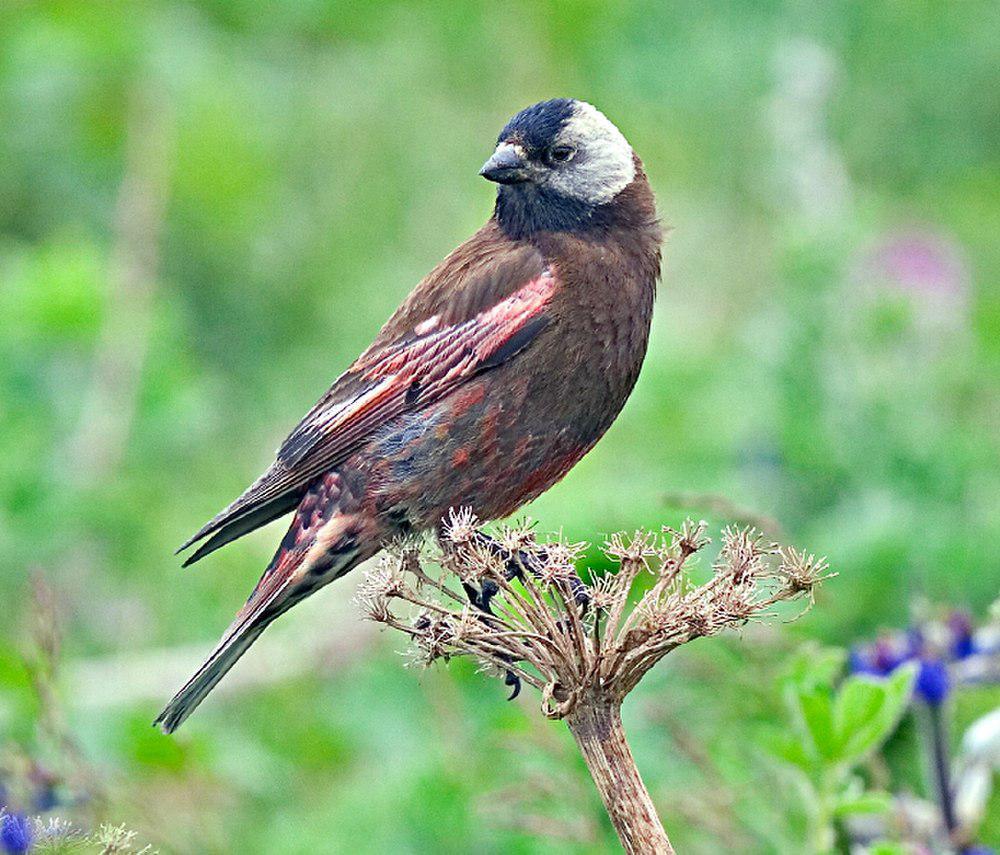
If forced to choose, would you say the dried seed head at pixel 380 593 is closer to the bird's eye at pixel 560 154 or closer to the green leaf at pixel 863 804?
the green leaf at pixel 863 804

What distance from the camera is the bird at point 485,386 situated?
3115 mm

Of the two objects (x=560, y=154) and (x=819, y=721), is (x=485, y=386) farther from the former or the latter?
(x=819, y=721)

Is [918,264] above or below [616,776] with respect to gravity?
above

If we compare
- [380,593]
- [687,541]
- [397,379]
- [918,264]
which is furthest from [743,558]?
[918,264]

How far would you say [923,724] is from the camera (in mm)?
2695

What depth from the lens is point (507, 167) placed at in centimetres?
336

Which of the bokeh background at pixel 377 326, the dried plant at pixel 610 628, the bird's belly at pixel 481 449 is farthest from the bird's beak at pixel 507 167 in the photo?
the dried plant at pixel 610 628

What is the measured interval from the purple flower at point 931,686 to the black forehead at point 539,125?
4.15 feet

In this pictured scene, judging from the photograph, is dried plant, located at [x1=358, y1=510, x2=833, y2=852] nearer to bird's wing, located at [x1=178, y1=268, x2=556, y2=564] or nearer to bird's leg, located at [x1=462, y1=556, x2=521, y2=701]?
bird's leg, located at [x1=462, y1=556, x2=521, y2=701]

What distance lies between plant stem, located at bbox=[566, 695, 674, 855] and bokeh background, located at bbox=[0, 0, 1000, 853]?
27.9 inches

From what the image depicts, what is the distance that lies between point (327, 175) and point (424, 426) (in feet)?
16.8

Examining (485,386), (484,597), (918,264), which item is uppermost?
(918,264)

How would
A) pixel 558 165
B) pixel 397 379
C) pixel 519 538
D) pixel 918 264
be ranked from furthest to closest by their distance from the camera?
pixel 918 264, pixel 558 165, pixel 397 379, pixel 519 538

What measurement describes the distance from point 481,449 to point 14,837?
1496 millimetres
